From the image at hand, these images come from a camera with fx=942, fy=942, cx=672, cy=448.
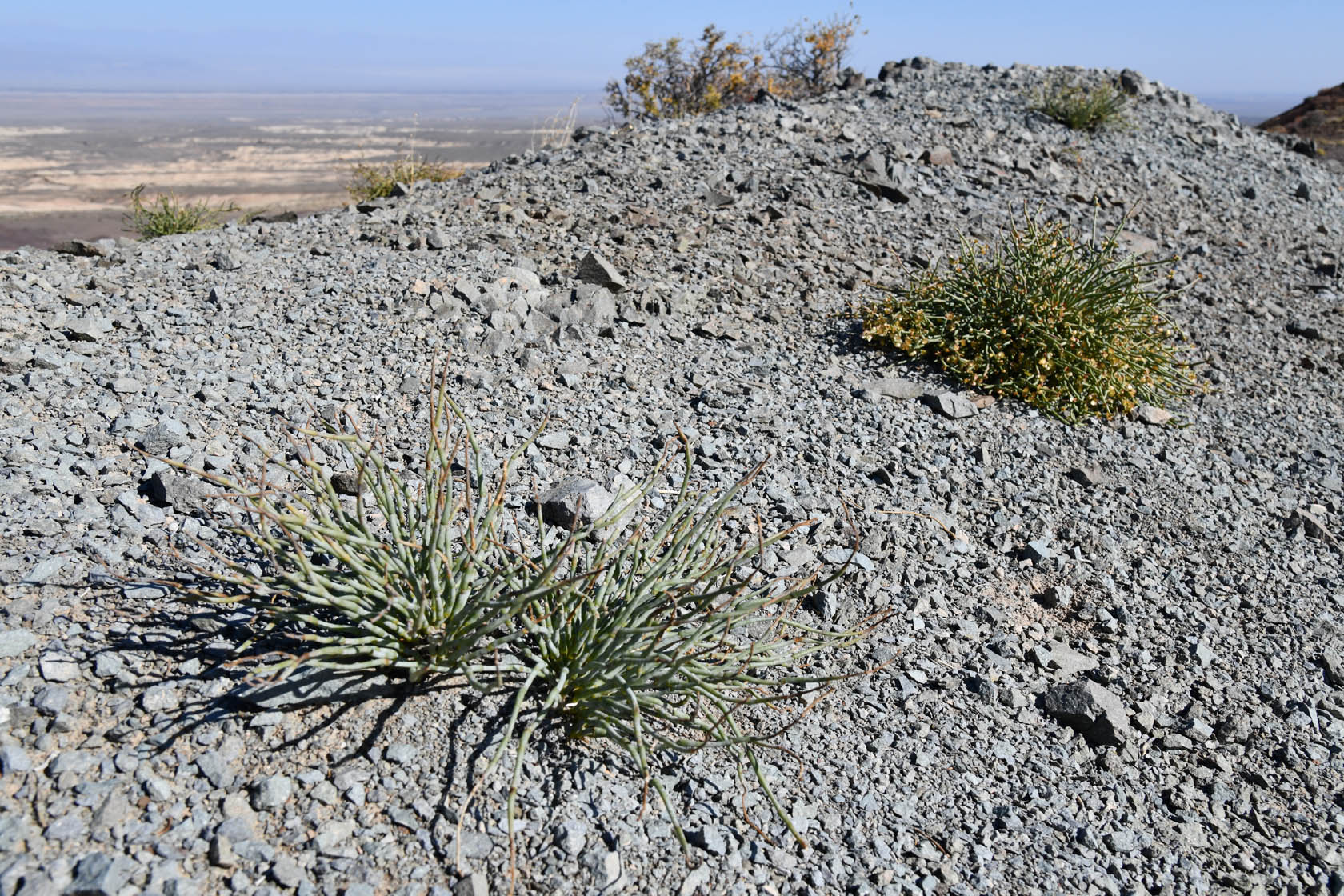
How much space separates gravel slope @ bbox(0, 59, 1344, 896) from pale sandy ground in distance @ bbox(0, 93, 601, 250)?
449 cm

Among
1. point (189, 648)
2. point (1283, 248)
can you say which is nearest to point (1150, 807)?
point (189, 648)

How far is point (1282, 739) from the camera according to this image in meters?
3.38

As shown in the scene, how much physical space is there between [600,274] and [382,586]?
3.70 metres

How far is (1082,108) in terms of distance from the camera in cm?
1076

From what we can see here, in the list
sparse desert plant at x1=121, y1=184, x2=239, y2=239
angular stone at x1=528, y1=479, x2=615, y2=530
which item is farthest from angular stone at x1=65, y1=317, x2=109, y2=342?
sparse desert plant at x1=121, y1=184, x2=239, y2=239

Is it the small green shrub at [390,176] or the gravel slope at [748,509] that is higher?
the small green shrub at [390,176]

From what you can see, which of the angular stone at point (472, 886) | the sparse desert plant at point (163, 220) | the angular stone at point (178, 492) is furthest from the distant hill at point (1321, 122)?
the angular stone at point (472, 886)

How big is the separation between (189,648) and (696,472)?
219cm

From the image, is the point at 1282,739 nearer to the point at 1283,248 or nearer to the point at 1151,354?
the point at 1151,354

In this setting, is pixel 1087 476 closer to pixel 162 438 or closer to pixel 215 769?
pixel 215 769

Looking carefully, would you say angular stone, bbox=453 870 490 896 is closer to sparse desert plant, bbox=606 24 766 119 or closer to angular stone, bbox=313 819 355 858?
angular stone, bbox=313 819 355 858

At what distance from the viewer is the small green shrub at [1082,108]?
35.3 feet

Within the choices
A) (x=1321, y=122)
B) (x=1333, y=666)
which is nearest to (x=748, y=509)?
(x=1333, y=666)

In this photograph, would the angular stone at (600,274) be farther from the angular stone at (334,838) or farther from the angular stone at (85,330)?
the angular stone at (334,838)
